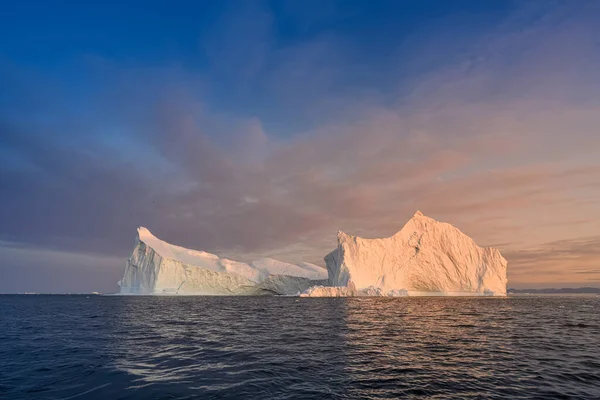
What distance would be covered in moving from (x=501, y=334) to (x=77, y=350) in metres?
19.6

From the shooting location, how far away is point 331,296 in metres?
67.5

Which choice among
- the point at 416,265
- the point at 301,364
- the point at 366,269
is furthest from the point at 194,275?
the point at 301,364

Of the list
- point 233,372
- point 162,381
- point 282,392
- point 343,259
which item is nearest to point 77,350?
point 162,381

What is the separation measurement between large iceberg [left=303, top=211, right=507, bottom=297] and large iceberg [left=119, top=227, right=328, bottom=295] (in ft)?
49.2

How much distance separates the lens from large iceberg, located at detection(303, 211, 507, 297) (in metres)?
65.8

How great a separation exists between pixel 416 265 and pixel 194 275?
45328 mm

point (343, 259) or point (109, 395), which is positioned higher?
point (343, 259)

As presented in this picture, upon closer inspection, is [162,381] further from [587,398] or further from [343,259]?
[343,259]

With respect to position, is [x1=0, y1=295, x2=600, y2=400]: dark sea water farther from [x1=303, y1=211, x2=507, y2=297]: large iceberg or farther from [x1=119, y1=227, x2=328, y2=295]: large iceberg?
[x1=119, y1=227, x2=328, y2=295]: large iceberg

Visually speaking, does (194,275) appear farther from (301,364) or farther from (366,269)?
(301,364)

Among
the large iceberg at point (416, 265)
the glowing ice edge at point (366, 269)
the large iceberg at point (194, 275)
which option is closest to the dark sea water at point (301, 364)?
the large iceberg at point (416, 265)

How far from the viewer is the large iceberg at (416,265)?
65.8 metres

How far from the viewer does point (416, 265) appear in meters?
68.5

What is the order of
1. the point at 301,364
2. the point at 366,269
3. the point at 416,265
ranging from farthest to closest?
the point at 416,265
the point at 366,269
the point at 301,364
